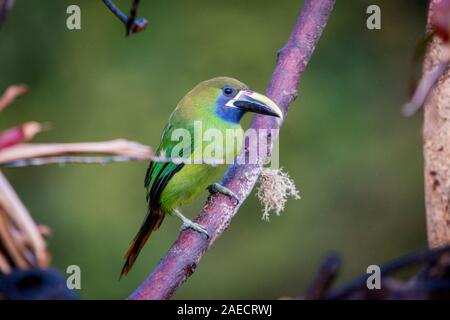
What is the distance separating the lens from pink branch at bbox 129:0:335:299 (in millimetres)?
1896

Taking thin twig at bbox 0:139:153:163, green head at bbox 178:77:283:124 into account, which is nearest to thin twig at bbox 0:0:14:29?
thin twig at bbox 0:139:153:163

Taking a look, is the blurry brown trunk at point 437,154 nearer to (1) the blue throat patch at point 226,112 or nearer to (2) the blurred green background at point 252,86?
(1) the blue throat patch at point 226,112

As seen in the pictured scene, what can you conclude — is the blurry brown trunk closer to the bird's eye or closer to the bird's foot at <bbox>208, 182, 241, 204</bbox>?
the bird's foot at <bbox>208, 182, 241, 204</bbox>

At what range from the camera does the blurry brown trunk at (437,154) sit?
197 centimetres

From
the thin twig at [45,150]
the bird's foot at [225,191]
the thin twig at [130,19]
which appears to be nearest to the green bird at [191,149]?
the bird's foot at [225,191]

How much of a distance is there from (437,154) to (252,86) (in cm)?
280

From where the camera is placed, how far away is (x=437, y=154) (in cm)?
204

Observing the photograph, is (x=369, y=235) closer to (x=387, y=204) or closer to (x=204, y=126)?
(x=387, y=204)

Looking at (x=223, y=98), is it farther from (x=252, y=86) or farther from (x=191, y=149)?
(x=252, y=86)

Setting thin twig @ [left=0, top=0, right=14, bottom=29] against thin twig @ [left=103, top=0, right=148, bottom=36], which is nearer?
thin twig @ [left=0, top=0, right=14, bottom=29]

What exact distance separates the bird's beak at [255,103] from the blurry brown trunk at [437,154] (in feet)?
1.55

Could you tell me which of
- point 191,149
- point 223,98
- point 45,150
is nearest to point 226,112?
point 223,98

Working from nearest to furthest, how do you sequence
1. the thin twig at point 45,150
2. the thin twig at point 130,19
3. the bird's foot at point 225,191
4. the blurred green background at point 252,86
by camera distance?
the thin twig at point 45,150 → the thin twig at point 130,19 → the bird's foot at point 225,191 → the blurred green background at point 252,86
